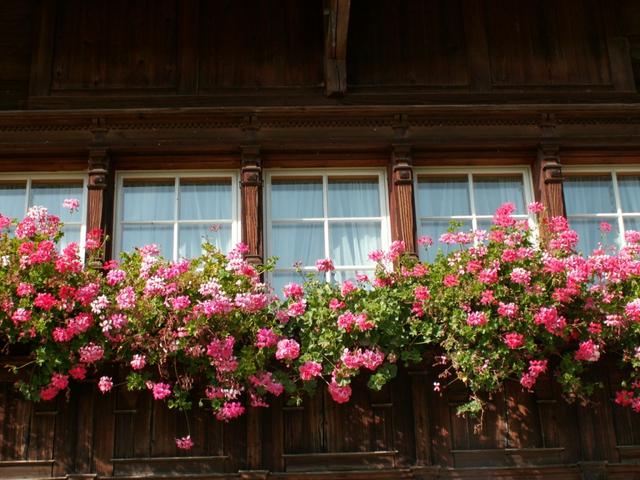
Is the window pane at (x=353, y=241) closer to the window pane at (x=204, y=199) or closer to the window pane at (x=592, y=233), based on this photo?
the window pane at (x=204, y=199)

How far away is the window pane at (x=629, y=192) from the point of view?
863 centimetres

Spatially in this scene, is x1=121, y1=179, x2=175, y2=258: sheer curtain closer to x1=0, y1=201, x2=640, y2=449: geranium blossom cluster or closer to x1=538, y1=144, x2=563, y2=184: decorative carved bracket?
x1=0, y1=201, x2=640, y2=449: geranium blossom cluster

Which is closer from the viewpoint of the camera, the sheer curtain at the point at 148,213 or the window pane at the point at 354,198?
the sheer curtain at the point at 148,213

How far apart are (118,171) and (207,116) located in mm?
825

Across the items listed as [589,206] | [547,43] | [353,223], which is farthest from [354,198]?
[547,43]

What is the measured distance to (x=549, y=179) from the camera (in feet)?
27.7

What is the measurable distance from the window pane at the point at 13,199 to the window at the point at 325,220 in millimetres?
1918

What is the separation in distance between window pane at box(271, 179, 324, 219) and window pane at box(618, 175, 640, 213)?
2399mm

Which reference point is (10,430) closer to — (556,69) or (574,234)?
(574,234)

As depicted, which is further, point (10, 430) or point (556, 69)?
point (556, 69)

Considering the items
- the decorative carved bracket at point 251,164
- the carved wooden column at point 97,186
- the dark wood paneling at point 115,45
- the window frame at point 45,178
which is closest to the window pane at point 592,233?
the decorative carved bracket at point 251,164

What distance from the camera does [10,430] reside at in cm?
732

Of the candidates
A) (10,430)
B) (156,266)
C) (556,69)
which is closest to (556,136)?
(556,69)

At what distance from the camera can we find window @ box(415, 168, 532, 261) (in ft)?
28.0
